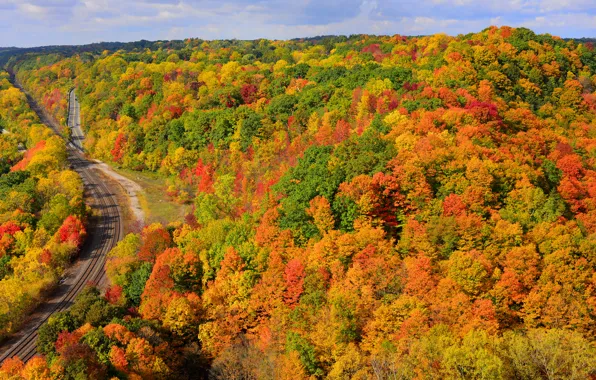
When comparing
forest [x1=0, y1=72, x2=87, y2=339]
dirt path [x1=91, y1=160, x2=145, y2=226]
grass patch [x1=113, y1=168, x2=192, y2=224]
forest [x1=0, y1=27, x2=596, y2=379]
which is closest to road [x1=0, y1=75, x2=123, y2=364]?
forest [x1=0, y1=72, x2=87, y2=339]

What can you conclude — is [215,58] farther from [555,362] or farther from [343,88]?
[555,362]

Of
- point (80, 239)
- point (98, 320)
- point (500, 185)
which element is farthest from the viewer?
point (80, 239)

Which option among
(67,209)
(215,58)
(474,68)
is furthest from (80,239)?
(215,58)

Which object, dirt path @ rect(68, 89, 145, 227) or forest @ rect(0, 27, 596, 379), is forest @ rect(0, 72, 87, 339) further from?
dirt path @ rect(68, 89, 145, 227)

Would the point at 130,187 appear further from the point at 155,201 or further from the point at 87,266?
the point at 87,266

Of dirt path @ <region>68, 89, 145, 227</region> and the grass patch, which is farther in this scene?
dirt path @ <region>68, 89, 145, 227</region>
